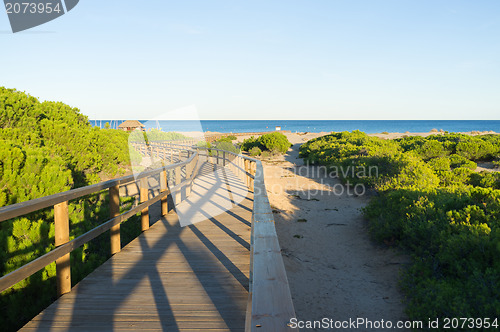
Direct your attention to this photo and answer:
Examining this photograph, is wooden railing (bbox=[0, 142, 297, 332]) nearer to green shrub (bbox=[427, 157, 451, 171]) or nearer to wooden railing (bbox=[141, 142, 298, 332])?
wooden railing (bbox=[141, 142, 298, 332])

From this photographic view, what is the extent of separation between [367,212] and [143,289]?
7.09 meters

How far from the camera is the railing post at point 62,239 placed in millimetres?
3134

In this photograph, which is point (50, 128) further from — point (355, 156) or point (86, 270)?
point (355, 156)

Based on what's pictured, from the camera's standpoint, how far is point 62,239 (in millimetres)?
3162

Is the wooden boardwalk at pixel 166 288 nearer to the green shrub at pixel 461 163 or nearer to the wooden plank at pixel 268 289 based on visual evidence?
the wooden plank at pixel 268 289

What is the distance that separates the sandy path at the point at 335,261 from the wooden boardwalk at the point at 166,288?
5.56 ft

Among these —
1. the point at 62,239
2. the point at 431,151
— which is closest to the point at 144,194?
the point at 62,239

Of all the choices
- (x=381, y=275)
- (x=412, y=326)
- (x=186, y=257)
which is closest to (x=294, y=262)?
(x=381, y=275)

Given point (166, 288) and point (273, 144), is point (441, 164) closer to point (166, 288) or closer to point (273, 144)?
point (166, 288)

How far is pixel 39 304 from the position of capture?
352 cm

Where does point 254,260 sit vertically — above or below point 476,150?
above

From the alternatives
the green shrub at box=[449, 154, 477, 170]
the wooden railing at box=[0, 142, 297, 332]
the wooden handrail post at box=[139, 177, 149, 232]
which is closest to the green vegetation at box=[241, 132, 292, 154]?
the green shrub at box=[449, 154, 477, 170]

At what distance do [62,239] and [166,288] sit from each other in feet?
3.79

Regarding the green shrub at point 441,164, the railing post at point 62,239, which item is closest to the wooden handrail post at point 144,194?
the railing post at point 62,239
